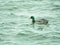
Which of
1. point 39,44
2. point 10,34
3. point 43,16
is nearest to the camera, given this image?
point 39,44

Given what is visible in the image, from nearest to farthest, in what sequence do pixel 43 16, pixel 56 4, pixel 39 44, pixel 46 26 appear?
pixel 39 44, pixel 46 26, pixel 43 16, pixel 56 4

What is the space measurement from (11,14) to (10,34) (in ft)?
9.48

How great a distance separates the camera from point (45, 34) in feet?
48.4

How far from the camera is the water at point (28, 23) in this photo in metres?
14.2

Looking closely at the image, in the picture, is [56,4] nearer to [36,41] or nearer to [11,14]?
[11,14]

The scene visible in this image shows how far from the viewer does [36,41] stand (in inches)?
551

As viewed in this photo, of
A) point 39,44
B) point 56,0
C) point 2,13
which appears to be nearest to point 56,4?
point 56,0

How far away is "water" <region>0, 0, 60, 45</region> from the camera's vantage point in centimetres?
1416

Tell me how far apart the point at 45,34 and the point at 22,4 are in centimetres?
513

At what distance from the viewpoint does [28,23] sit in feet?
53.5

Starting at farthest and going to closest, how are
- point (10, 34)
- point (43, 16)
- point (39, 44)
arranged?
point (43, 16)
point (10, 34)
point (39, 44)

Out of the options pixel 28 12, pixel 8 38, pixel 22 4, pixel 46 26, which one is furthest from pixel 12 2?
pixel 8 38

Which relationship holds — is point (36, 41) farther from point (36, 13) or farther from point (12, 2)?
point (12, 2)

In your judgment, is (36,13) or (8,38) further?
(36,13)
